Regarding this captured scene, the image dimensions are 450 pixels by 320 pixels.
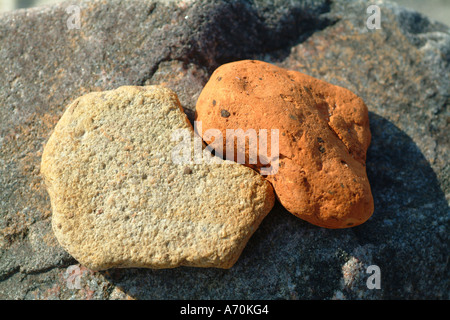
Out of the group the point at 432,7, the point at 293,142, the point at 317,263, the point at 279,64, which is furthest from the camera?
the point at 432,7

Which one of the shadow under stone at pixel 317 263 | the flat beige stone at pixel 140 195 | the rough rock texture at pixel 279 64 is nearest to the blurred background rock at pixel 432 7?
the rough rock texture at pixel 279 64

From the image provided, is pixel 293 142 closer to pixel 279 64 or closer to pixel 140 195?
pixel 140 195

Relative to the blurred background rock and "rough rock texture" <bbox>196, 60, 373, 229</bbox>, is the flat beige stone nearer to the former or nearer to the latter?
"rough rock texture" <bbox>196, 60, 373, 229</bbox>

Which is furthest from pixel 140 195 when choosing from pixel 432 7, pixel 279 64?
pixel 432 7

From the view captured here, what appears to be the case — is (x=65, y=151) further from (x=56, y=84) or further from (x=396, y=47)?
(x=396, y=47)

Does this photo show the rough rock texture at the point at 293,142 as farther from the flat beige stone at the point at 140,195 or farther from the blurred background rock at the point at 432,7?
the blurred background rock at the point at 432,7

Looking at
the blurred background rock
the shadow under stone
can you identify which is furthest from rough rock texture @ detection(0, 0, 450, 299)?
the blurred background rock
